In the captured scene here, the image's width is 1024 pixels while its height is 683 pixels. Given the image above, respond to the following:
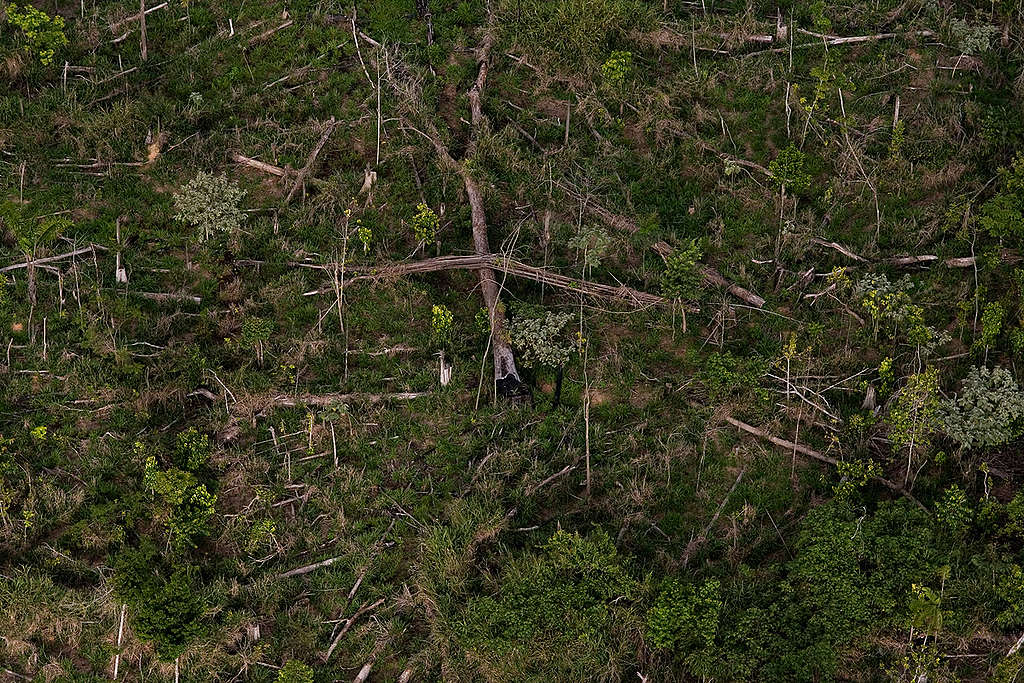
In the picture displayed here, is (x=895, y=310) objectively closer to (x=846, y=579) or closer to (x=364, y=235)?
(x=846, y=579)

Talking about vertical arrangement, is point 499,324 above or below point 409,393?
above

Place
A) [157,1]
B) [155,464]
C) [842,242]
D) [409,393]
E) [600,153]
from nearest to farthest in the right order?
[155,464]
[409,393]
[842,242]
[600,153]
[157,1]

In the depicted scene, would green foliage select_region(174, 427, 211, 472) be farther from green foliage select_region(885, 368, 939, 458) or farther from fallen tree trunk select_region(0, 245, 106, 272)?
green foliage select_region(885, 368, 939, 458)

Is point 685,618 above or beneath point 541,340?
beneath

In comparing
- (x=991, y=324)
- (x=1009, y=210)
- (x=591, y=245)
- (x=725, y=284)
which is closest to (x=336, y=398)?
(x=591, y=245)

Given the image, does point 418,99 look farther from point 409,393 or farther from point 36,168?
point 36,168

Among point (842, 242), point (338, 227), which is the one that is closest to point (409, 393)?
point (338, 227)

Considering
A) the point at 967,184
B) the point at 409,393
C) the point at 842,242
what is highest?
the point at 967,184

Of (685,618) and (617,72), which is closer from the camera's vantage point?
(685,618)
